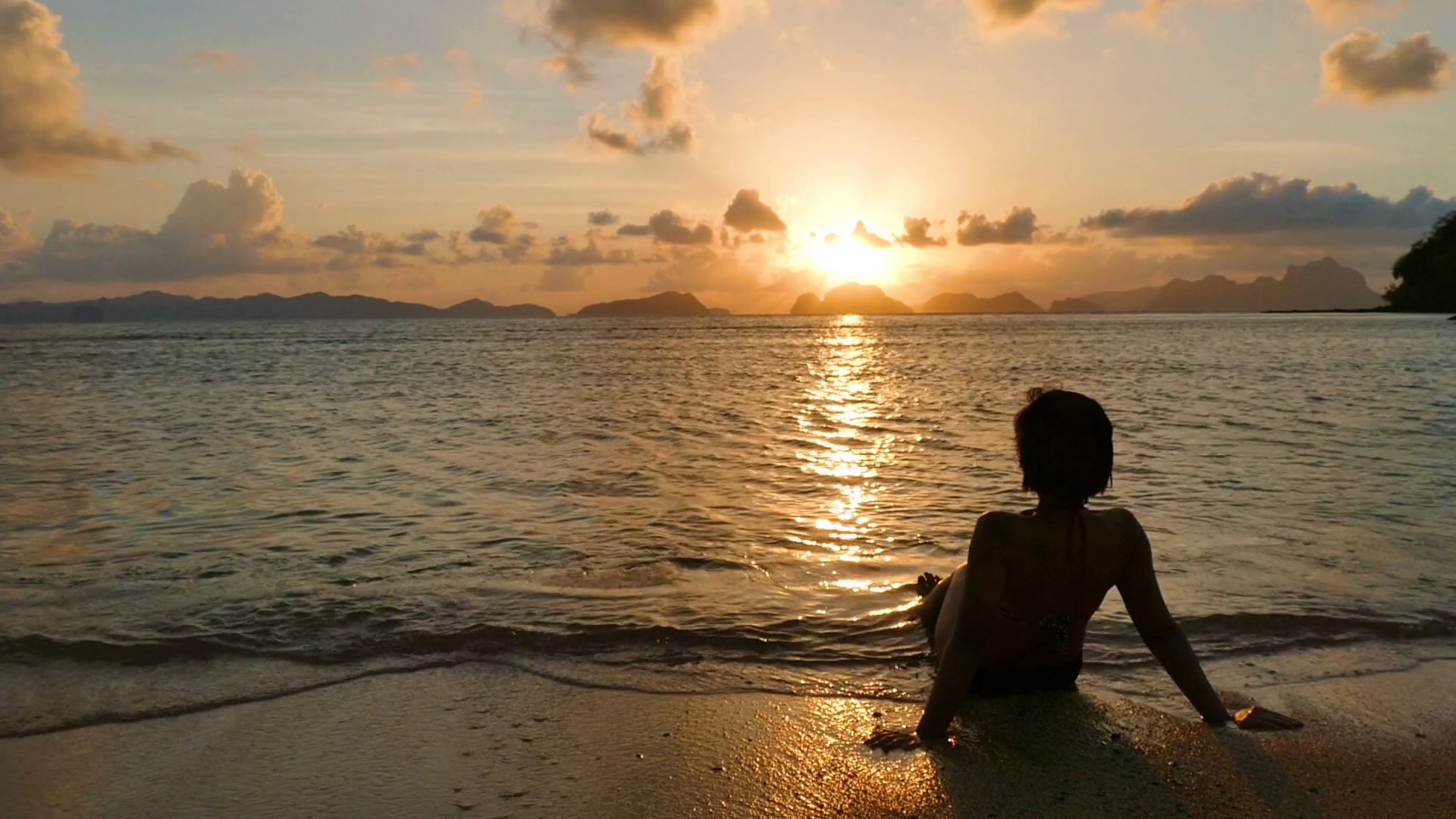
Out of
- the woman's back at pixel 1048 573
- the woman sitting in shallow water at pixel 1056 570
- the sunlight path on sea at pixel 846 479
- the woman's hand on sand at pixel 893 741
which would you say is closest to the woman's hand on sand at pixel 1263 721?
the woman sitting in shallow water at pixel 1056 570

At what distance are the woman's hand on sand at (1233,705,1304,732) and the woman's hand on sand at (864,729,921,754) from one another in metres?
1.56

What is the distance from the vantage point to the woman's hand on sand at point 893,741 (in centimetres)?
430

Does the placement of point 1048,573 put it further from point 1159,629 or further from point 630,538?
point 630,538

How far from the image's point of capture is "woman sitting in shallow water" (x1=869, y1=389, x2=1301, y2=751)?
13.6 ft

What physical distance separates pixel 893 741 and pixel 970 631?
60 cm

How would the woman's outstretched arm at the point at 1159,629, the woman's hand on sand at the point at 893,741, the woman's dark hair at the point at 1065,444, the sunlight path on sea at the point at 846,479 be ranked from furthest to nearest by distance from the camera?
1. the sunlight path on sea at the point at 846,479
2. the woman's outstretched arm at the point at 1159,629
3. the woman's hand on sand at the point at 893,741
4. the woman's dark hair at the point at 1065,444

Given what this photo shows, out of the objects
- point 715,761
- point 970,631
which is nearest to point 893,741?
point 970,631

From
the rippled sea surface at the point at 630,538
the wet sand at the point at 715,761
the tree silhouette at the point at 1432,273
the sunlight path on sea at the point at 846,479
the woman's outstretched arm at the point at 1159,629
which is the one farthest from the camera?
the tree silhouette at the point at 1432,273

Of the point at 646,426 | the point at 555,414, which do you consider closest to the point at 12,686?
the point at 646,426

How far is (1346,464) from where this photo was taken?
1317cm

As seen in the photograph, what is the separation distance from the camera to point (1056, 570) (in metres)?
4.44

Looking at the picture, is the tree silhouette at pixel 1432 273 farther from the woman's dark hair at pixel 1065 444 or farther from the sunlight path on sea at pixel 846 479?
the woman's dark hair at pixel 1065 444

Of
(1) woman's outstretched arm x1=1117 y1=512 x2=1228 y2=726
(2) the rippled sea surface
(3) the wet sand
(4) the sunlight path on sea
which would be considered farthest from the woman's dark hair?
(4) the sunlight path on sea

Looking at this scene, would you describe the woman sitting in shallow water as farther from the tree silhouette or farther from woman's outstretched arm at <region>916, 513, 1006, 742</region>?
the tree silhouette
